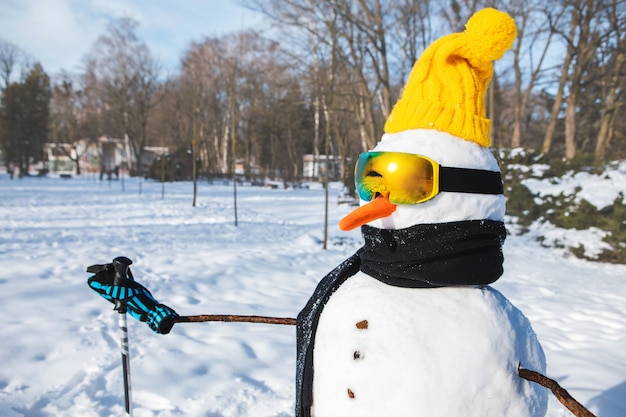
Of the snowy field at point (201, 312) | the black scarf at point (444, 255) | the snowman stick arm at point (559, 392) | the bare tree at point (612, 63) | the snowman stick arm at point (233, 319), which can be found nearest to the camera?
the snowman stick arm at point (559, 392)

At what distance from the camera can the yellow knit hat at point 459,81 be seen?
1087 mm

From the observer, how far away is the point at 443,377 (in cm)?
92

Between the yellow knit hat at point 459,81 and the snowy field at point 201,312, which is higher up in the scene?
the yellow knit hat at point 459,81

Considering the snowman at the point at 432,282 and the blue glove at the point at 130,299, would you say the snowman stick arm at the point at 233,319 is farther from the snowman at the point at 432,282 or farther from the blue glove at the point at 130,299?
the snowman at the point at 432,282

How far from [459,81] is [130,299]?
1.31m

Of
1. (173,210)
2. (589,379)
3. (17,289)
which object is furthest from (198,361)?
(173,210)

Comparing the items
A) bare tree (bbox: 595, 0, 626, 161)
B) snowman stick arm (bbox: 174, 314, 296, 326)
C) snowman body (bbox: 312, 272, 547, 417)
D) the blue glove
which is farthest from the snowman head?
bare tree (bbox: 595, 0, 626, 161)

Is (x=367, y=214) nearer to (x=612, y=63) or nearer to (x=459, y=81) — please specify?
(x=459, y=81)

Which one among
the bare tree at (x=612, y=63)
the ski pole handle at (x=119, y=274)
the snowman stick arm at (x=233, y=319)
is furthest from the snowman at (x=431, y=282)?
the bare tree at (x=612, y=63)

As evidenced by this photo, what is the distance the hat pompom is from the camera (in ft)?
3.57

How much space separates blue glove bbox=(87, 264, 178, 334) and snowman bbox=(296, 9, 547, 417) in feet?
1.84

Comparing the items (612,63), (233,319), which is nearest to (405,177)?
(233,319)

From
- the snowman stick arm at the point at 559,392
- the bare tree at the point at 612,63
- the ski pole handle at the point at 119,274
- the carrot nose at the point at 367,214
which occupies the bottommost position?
the snowman stick arm at the point at 559,392

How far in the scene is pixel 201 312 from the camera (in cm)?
395
